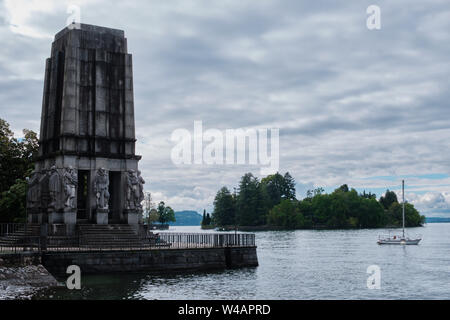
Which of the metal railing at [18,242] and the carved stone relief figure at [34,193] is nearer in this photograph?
the metal railing at [18,242]

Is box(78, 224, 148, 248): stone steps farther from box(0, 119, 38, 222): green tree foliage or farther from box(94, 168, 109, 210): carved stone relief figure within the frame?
box(0, 119, 38, 222): green tree foliage

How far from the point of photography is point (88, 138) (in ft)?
158

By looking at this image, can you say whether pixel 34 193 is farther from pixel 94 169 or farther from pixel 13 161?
pixel 13 161

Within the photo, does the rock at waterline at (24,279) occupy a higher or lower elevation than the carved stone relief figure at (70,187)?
lower

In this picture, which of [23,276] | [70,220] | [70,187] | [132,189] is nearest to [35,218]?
[70,220]

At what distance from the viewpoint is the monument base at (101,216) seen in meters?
46.8

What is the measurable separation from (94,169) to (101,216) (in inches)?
149

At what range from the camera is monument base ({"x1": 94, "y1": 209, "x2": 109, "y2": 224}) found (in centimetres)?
4681

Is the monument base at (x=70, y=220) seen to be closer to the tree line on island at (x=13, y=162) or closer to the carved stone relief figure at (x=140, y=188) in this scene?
the carved stone relief figure at (x=140, y=188)

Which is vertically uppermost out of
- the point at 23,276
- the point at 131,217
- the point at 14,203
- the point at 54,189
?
the point at 54,189

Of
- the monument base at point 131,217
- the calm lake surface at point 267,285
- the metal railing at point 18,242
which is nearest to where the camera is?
the calm lake surface at point 267,285

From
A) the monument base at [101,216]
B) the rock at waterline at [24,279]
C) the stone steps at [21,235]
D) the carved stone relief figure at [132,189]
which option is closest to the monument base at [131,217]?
the carved stone relief figure at [132,189]

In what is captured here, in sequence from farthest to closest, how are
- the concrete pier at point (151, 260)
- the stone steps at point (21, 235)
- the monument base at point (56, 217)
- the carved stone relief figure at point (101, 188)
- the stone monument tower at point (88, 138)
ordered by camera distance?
1. the carved stone relief figure at point (101, 188)
2. the stone monument tower at point (88, 138)
3. the monument base at point (56, 217)
4. the stone steps at point (21, 235)
5. the concrete pier at point (151, 260)
